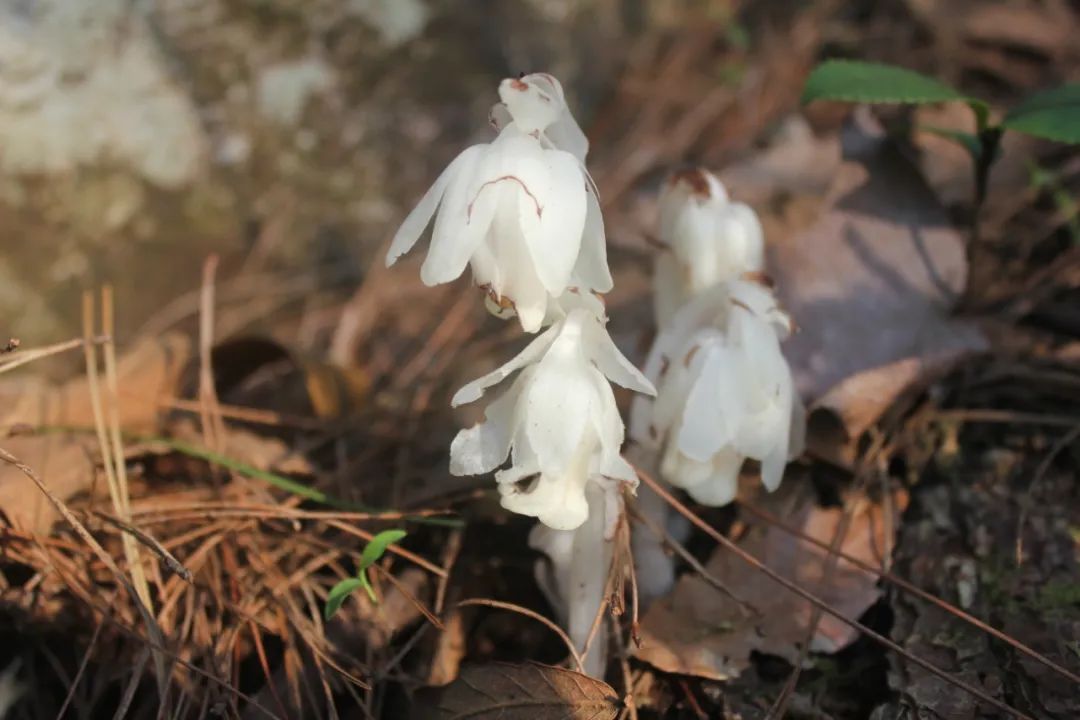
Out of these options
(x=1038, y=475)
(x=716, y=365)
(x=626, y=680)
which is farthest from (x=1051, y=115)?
(x=626, y=680)

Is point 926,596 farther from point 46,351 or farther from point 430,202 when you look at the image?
point 46,351

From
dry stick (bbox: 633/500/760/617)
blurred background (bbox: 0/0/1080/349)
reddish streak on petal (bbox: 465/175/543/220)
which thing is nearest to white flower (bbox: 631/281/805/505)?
dry stick (bbox: 633/500/760/617)

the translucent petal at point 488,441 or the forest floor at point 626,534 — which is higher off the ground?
the translucent petal at point 488,441

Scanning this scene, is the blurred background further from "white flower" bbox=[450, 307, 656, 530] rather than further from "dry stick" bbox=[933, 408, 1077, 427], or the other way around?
"white flower" bbox=[450, 307, 656, 530]

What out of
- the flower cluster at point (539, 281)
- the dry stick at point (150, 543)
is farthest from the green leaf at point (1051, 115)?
the dry stick at point (150, 543)

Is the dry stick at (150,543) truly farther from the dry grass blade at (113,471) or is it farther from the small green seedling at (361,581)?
the small green seedling at (361,581)

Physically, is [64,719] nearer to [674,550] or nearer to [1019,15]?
[674,550]
